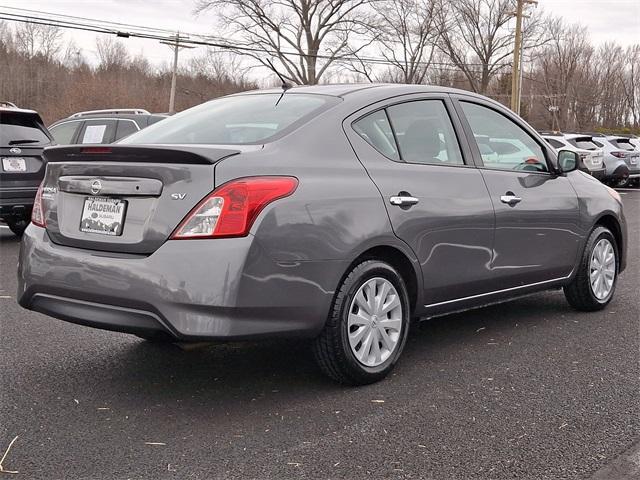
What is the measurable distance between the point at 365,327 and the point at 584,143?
18.3m

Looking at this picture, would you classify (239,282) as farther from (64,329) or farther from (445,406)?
(64,329)

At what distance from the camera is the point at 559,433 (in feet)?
10.8

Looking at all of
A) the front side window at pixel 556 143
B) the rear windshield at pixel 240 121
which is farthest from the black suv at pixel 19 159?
the front side window at pixel 556 143

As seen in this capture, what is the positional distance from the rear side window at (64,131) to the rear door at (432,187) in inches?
359

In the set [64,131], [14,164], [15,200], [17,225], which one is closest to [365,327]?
[15,200]

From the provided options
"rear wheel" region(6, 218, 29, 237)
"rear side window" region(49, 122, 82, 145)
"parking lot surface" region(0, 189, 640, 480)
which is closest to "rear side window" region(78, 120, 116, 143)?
"rear side window" region(49, 122, 82, 145)

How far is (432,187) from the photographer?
4301 millimetres

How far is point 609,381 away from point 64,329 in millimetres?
3446

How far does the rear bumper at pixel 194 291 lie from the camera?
3.32 meters

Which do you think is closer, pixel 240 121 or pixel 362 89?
pixel 240 121

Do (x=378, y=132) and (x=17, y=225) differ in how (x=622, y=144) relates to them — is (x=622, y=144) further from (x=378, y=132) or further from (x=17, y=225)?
(x=378, y=132)

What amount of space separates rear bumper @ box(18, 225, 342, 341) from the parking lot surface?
16.9 inches

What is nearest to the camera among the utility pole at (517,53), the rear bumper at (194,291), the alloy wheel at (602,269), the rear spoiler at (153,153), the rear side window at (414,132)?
the rear bumper at (194,291)

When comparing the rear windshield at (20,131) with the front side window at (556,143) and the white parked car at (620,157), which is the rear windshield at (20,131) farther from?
the white parked car at (620,157)
